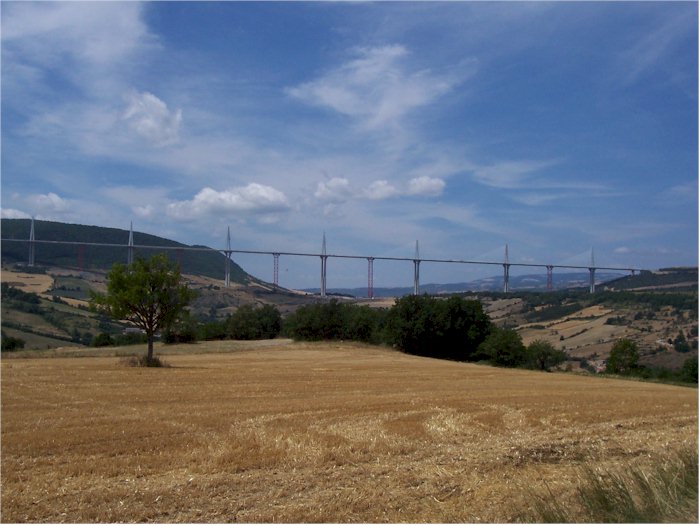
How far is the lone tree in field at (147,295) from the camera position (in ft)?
124

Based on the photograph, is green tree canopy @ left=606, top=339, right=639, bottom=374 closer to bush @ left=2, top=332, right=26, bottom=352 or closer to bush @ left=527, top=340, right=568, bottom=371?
bush @ left=527, top=340, right=568, bottom=371

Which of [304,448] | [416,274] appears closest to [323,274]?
[416,274]

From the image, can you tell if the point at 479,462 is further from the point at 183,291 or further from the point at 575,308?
the point at 575,308

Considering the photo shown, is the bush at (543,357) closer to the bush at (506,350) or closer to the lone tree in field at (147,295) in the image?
the bush at (506,350)

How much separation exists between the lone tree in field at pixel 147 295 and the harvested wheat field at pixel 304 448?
10665mm

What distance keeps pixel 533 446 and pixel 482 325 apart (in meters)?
63.6

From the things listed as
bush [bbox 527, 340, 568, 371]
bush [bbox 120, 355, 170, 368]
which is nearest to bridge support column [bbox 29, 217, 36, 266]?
bush [bbox 120, 355, 170, 368]

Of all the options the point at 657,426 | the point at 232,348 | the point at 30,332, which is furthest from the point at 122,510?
the point at 30,332

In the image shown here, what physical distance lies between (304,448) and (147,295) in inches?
1054

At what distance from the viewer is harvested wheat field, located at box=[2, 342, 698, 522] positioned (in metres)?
9.72

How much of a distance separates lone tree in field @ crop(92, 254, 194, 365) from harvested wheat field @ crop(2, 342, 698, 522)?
10.7 metres

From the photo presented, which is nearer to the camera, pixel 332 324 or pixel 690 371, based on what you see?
pixel 690 371

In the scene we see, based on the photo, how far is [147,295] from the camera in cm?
3812

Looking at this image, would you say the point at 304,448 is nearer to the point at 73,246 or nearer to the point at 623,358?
the point at 623,358
